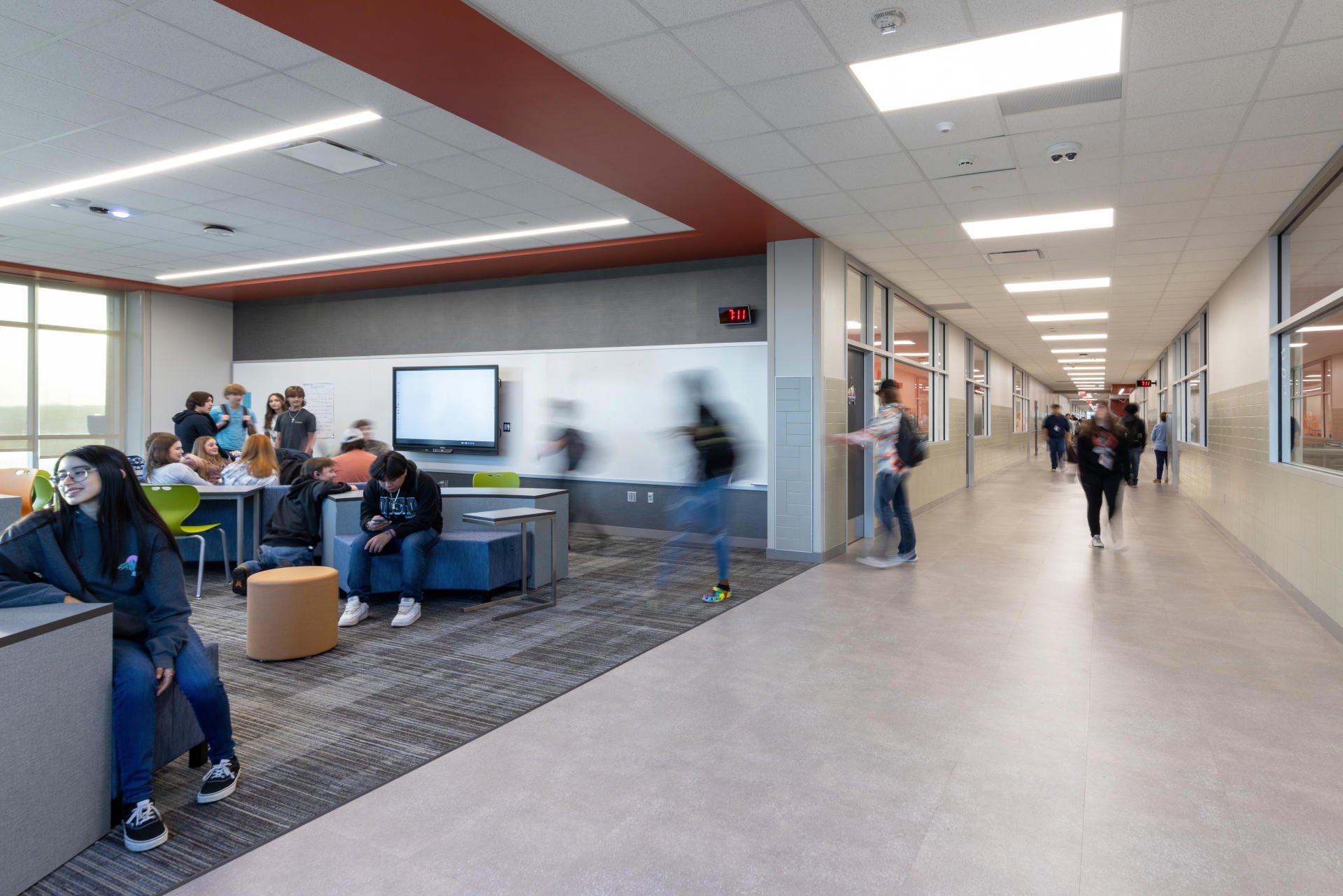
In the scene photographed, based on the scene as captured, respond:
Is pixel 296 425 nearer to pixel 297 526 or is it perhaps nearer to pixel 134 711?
pixel 297 526

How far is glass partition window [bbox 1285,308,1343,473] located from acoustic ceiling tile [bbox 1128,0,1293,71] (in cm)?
214

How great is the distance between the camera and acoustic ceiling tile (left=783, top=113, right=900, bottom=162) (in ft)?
14.2

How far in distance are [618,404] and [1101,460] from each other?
492cm

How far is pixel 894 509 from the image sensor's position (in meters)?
6.86

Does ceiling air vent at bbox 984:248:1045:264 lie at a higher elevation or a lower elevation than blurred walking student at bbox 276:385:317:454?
higher

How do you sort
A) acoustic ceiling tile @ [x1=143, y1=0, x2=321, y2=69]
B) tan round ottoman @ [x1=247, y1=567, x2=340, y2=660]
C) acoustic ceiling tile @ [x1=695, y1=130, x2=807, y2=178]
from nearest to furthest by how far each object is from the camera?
1. acoustic ceiling tile @ [x1=143, y1=0, x2=321, y2=69]
2. tan round ottoman @ [x1=247, y1=567, x2=340, y2=660]
3. acoustic ceiling tile @ [x1=695, y1=130, x2=807, y2=178]

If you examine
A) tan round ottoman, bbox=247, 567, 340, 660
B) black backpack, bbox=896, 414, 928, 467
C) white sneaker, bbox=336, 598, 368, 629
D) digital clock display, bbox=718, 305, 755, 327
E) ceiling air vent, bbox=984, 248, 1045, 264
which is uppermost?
ceiling air vent, bbox=984, 248, 1045, 264

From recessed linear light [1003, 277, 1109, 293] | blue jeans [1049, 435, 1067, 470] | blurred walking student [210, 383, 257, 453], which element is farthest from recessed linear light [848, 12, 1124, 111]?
blue jeans [1049, 435, 1067, 470]

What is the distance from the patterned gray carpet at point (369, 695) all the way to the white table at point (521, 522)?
4.3 inches

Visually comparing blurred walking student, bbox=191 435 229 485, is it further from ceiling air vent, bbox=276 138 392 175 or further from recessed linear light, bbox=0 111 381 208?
ceiling air vent, bbox=276 138 392 175

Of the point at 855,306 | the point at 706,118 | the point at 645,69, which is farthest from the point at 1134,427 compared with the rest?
the point at 645,69

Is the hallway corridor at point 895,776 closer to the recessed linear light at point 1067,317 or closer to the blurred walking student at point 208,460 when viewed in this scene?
the blurred walking student at point 208,460

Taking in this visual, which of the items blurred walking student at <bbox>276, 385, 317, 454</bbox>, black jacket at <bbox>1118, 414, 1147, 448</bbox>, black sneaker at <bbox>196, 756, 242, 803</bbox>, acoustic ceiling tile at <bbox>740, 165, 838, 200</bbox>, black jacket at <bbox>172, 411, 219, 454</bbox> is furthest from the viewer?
black jacket at <bbox>1118, 414, 1147, 448</bbox>

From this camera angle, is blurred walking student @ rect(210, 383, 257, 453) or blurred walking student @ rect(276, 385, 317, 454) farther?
blurred walking student @ rect(210, 383, 257, 453)
